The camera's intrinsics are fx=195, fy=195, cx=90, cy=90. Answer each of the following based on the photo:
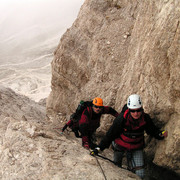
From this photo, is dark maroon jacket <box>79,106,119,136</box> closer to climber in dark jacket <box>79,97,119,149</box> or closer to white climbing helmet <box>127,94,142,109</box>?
climber in dark jacket <box>79,97,119,149</box>

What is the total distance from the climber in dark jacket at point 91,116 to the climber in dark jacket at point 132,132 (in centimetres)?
98

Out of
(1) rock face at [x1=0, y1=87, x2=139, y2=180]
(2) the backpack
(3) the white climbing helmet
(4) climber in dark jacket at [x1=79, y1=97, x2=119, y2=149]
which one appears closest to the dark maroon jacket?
(4) climber in dark jacket at [x1=79, y1=97, x2=119, y2=149]

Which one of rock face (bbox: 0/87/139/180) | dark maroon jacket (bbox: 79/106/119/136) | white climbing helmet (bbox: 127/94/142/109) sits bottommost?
rock face (bbox: 0/87/139/180)

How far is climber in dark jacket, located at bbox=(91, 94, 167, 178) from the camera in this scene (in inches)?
176

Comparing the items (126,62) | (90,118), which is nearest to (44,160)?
(90,118)

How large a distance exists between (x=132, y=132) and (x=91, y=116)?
5.26ft

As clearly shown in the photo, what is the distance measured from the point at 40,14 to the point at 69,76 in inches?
3678

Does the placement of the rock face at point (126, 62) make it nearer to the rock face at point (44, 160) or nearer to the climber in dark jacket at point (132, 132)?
the climber in dark jacket at point (132, 132)

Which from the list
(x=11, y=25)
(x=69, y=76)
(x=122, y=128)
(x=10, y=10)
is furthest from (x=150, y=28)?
(x=10, y=10)

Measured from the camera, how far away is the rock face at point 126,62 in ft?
14.3

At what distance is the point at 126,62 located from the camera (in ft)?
22.4

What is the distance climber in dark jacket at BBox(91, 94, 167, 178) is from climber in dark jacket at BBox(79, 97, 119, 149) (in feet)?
3.22

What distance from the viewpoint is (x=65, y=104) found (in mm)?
10141

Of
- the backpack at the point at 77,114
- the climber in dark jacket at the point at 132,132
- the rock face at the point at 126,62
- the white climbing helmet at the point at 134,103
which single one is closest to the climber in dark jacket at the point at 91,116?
the backpack at the point at 77,114
